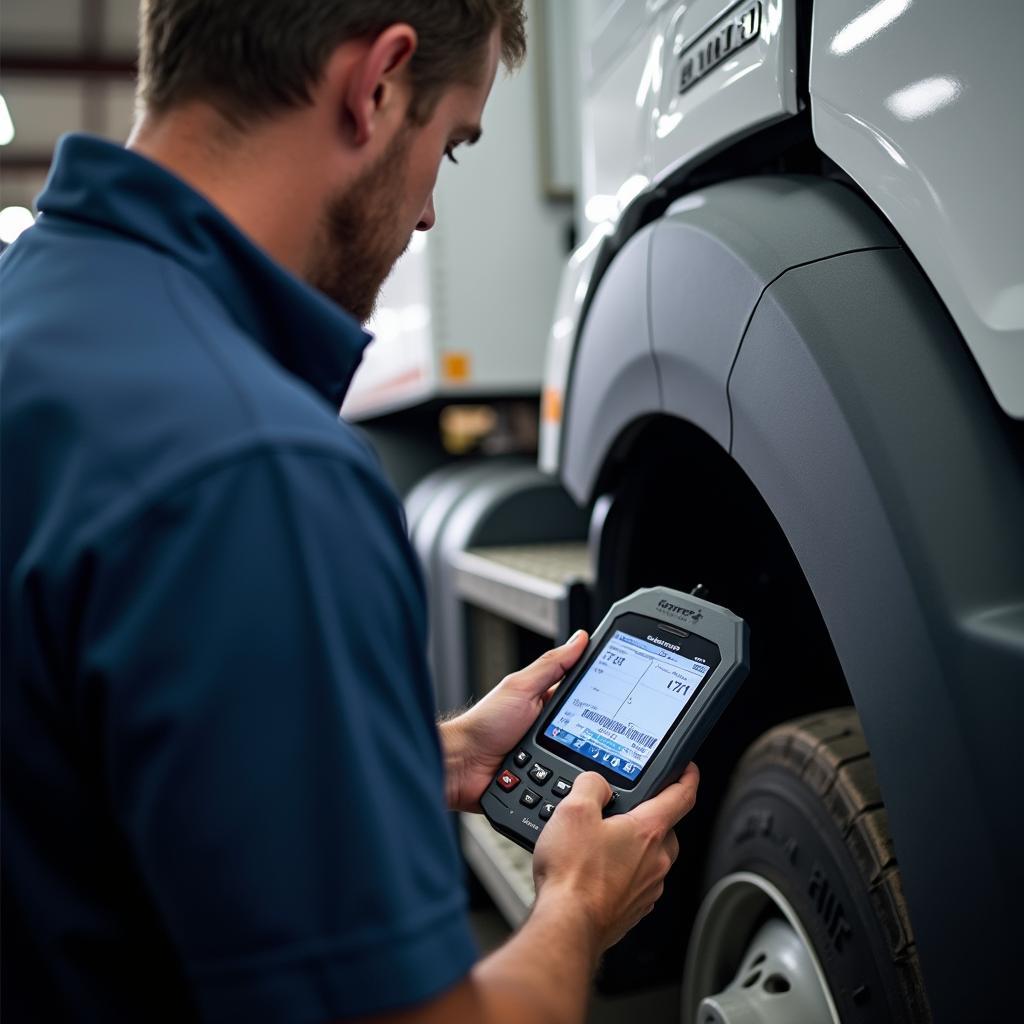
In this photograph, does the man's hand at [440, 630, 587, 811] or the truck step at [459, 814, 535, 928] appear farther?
the truck step at [459, 814, 535, 928]

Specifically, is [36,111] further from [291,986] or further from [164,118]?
[291,986]

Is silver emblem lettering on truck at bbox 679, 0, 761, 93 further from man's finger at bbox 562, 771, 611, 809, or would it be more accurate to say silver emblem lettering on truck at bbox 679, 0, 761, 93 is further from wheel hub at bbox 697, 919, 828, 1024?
wheel hub at bbox 697, 919, 828, 1024

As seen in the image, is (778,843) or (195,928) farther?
(778,843)

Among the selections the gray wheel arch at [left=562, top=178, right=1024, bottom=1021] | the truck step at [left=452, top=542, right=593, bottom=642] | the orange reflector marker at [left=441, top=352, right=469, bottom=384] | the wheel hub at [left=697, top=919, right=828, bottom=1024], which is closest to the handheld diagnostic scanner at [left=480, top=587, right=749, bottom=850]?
the gray wheel arch at [left=562, top=178, right=1024, bottom=1021]

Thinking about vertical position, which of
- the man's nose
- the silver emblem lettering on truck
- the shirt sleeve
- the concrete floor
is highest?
the silver emblem lettering on truck

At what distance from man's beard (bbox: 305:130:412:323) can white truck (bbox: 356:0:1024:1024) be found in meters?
0.35

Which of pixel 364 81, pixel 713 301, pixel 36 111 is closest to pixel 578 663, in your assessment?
pixel 713 301

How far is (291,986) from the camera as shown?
0.50 meters

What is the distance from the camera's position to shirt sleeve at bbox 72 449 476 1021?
0.50 m

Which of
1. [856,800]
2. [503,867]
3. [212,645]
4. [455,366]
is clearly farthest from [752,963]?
[455,366]

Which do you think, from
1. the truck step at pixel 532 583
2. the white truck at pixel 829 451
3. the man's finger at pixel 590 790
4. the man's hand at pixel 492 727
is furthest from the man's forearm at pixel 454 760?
the truck step at pixel 532 583

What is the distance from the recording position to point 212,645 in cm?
50

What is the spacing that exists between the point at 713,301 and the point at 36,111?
6.81 meters

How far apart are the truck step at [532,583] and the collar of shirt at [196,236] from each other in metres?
0.91
